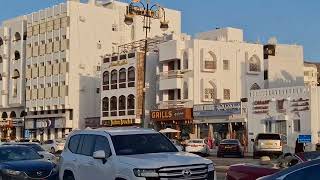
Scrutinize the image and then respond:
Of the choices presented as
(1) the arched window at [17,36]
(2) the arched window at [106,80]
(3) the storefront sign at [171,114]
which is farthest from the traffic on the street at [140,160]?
(1) the arched window at [17,36]

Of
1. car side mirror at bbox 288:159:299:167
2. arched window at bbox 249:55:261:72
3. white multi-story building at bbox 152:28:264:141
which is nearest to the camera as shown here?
car side mirror at bbox 288:159:299:167

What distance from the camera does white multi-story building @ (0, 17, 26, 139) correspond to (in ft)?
273

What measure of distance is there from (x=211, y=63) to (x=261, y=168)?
51297mm

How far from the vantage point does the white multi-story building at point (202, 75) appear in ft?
197

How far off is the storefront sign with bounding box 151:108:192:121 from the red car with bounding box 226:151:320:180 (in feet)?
153

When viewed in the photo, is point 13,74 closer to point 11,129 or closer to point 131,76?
point 11,129

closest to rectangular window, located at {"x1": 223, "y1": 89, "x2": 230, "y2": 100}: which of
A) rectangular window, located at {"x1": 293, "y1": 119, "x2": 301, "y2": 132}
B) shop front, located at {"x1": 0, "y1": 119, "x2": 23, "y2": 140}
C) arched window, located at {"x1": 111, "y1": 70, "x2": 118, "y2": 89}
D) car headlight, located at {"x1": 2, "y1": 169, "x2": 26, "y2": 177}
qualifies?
arched window, located at {"x1": 111, "y1": 70, "x2": 118, "y2": 89}

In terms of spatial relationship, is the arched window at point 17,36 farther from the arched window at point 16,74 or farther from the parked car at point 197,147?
the parked car at point 197,147

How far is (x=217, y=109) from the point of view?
55469 millimetres

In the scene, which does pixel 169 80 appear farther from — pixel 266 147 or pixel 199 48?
pixel 266 147

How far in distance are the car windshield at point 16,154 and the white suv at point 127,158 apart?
11.8 feet

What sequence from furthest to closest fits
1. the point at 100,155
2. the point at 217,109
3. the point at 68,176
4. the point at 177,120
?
the point at 177,120 → the point at 217,109 → the point at 68,176 → the point at 100,155

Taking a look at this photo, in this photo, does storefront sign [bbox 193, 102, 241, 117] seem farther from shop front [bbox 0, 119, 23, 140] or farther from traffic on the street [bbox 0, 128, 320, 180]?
traffic on the street [bbox 0, 128, 320, 180]

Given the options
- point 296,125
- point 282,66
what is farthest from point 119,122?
point 296,125
